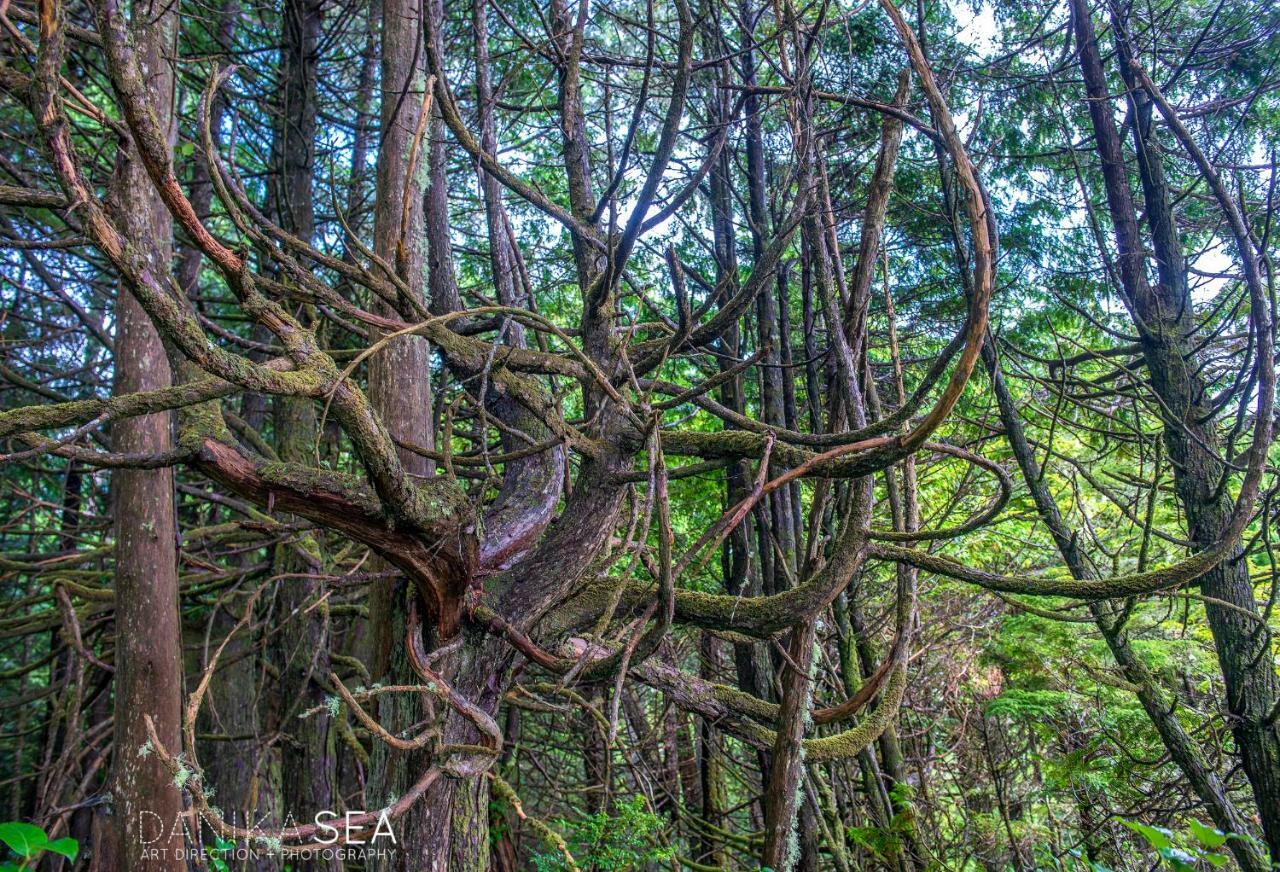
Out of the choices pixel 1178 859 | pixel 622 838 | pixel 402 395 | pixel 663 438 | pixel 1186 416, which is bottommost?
pixel 622 838

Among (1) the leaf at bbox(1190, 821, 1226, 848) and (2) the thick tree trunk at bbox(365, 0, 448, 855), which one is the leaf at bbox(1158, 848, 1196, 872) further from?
(2) the thick tree trunk at bbox(365, 0, 448, 855)

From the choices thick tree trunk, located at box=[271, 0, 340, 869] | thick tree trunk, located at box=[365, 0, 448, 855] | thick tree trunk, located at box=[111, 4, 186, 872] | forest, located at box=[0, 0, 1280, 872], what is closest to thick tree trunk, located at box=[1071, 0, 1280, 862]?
forest, located at box=[0, 0, 1280, 872]

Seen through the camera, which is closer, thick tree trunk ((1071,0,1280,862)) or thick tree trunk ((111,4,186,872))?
thick tree trunk ((111,4,186,872))

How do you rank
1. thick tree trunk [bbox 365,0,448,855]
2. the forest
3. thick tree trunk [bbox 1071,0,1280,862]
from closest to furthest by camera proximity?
the forest → thick tree trunk [bbox 365,0,448,855] → thick tree trunk [bbox 1071,0,1280,862]

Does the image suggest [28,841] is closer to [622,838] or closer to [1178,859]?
[1178,859]

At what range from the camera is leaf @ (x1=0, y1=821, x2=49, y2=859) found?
1.47m

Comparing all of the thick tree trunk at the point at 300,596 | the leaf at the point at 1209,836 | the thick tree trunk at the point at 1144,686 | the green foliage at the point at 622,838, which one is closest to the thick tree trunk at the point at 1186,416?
the thick tree trunk at the point at 1144,686

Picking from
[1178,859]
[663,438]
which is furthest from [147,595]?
[1178,859]

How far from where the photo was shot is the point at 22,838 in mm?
1509

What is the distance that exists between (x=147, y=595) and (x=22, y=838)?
9.82ft

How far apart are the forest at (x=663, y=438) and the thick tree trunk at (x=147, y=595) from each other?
0.08 feet

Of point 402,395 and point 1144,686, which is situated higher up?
point 402,395

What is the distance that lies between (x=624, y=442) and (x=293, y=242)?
147cm

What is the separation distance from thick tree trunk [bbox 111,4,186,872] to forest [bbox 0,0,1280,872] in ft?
0.08
